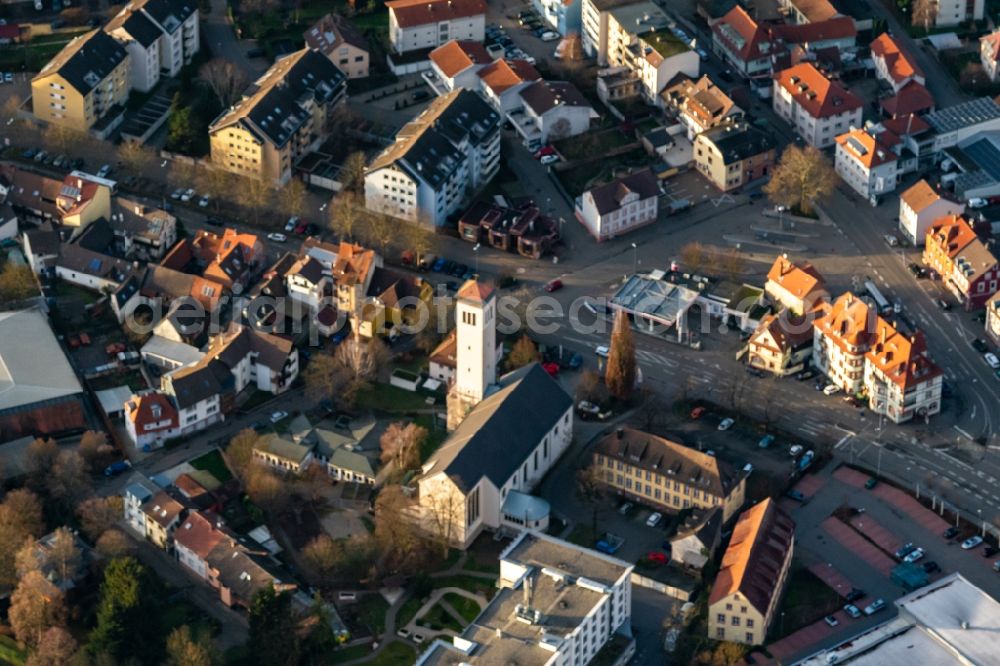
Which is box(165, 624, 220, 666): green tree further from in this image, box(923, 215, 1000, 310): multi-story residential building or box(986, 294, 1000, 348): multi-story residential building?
box(923, 215, 1000, 310): multi-story residential building

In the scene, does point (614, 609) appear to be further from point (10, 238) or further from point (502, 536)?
point (10, 238)

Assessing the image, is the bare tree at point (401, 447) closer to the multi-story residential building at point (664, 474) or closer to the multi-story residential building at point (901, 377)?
the multi-story residential building at point (664, 474)

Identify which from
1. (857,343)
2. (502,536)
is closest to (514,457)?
(502,536)

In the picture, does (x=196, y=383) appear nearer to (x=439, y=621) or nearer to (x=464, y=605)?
(x=464, y=605)

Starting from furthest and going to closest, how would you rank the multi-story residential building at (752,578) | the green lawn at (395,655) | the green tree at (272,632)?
the green lawn at (395,655), the multi-story residential building at (752,578), the green tree at (272,632)

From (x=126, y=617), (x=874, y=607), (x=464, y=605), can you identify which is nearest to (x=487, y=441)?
(x=464, y=605)

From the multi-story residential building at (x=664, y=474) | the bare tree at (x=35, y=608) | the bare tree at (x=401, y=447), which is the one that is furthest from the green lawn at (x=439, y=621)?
the bare tree at (x=35, y=608)
